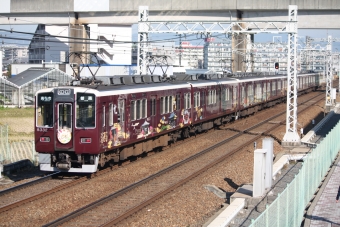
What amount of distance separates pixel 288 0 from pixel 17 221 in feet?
89.1

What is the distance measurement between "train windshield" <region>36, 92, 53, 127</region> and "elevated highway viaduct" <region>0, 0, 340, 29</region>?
1842 centimetres

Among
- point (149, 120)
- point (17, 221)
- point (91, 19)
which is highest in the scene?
point (91, 19)

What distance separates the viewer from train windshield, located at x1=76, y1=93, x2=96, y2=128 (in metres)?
14.4

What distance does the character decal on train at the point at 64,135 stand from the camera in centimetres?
1451

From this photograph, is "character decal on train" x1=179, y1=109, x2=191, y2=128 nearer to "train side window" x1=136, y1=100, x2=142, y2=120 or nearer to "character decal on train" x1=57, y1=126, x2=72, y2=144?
"train side window" x1=136, y1=100, x2=142, y2=120

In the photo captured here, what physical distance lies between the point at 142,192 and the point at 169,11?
24684mm

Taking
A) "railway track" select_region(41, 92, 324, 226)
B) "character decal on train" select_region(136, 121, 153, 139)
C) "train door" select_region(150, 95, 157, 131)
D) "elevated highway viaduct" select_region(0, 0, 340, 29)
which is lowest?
"railway track" select_region(41, 92, 324, 226)

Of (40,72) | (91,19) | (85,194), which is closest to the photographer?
(85,194)

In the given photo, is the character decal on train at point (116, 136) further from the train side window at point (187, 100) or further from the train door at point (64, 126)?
the train side window at point (187, 100)

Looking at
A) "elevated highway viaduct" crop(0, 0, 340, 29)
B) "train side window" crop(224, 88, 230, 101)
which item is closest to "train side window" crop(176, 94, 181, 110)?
"train side window" crop(224, 88, 230, 101)

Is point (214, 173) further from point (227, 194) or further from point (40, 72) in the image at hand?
point (40, 72)

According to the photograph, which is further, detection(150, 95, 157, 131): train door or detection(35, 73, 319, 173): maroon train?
detection(150, 95, 157, 131): train door

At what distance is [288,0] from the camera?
3459cm

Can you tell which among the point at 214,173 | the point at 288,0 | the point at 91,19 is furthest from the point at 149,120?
the point at 91,19
